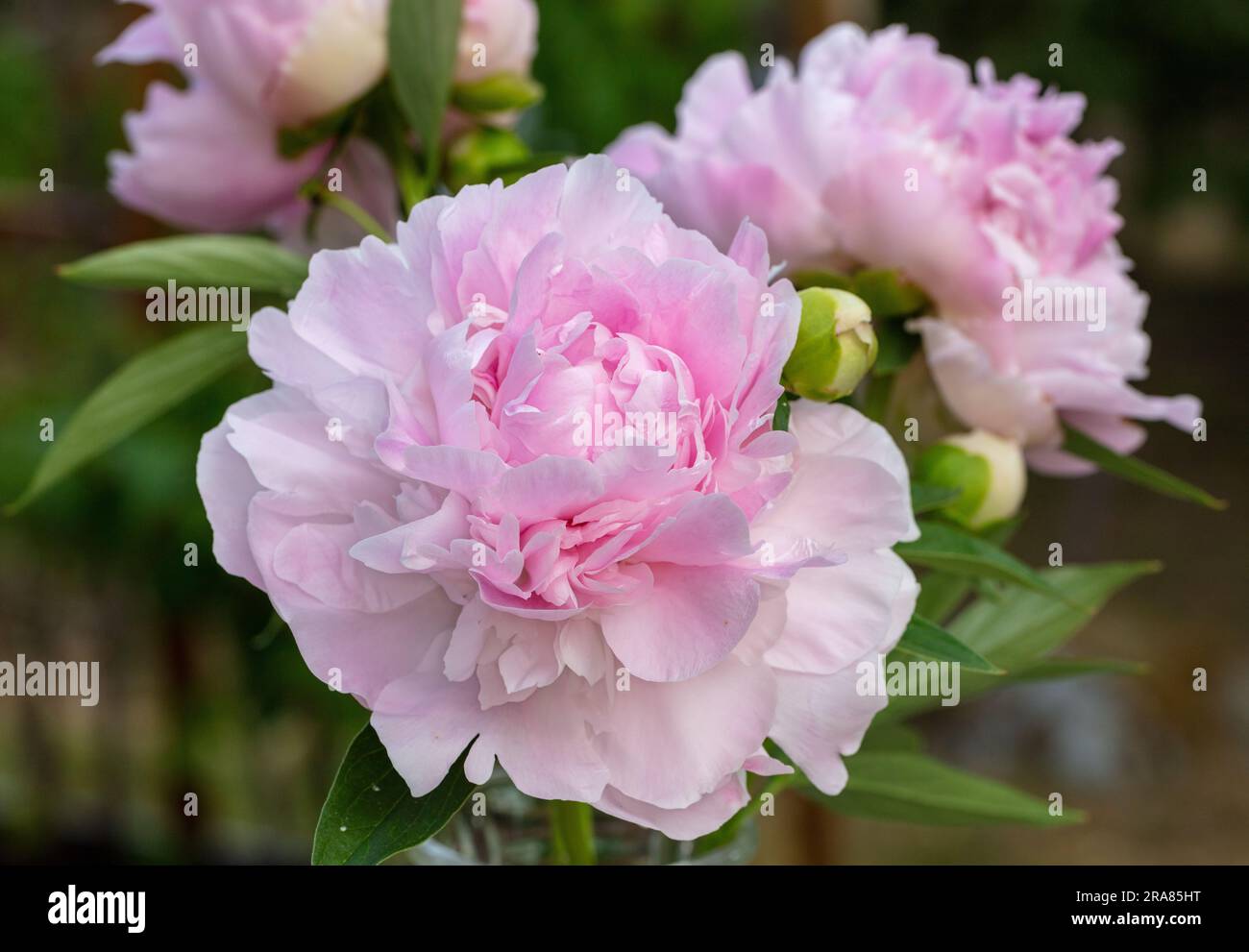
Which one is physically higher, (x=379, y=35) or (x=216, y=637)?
(x=379, y=35)

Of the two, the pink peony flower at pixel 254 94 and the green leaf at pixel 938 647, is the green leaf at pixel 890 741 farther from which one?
the pink peony flower at pixel 254 94

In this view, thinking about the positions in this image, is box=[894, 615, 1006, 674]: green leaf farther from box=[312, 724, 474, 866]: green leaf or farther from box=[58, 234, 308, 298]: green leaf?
box=[58, 234, 308, 298]: green leaf

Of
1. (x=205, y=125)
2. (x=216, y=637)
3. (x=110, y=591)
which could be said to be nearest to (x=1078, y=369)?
(x=205, y=125)

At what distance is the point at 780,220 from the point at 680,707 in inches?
5.7

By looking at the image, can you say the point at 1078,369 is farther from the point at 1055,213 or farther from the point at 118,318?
the point at 118,318

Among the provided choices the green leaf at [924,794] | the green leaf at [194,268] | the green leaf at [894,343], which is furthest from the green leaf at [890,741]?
the green leaf at [194,268]

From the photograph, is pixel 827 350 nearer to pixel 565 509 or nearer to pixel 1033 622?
pixel 565 509

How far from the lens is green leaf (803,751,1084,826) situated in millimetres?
377

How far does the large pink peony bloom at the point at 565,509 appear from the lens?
0.23m

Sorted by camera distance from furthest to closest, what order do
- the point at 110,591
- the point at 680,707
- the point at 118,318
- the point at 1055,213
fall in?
the point at 110,591 → the point at 118,318 → the point at 1055,213 → the point at 680,707

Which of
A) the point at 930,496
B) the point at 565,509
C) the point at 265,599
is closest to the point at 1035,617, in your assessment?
the point at 930,496

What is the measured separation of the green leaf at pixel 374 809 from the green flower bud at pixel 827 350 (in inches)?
4.2

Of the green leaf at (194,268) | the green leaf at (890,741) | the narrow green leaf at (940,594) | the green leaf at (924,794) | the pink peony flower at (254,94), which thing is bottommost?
the green leaf at (924,794)
